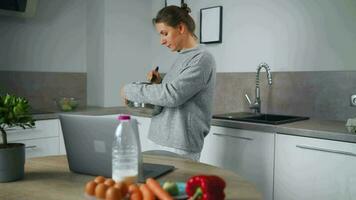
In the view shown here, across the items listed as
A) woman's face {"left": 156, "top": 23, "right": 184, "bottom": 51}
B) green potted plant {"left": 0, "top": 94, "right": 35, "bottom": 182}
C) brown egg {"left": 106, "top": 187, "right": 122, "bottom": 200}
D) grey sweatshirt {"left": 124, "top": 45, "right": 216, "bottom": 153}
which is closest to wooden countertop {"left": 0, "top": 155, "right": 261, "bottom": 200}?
green potted plant {"left": 0, "top": 94, "right": 35, "bottom": 182}

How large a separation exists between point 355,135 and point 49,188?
1.49m

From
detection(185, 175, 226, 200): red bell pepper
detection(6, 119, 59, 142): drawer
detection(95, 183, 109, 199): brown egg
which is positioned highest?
detection(185, 175, 226, 200): red bell pepper

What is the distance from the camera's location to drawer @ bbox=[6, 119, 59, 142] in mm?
2586

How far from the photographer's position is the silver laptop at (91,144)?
1170mm

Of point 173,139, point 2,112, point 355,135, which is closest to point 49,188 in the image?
point 2,112

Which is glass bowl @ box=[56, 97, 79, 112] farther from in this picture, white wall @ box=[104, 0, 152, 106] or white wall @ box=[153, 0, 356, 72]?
white wall @ box=[153, 0, 356, 72]

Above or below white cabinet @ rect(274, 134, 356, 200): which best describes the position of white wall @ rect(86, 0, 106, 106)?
above

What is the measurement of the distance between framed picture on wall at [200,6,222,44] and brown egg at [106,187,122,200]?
240 centimetres

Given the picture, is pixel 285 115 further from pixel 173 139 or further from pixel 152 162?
pixel 152 162

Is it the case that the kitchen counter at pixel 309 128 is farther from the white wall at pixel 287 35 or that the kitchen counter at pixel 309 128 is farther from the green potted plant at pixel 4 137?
the green potted plant at pixel 4 137

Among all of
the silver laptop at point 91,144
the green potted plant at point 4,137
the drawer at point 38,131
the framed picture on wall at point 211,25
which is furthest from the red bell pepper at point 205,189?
the framed picture on wall at point 211,25

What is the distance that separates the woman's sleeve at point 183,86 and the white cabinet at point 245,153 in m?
0.61

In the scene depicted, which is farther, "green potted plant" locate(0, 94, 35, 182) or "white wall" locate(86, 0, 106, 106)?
"white wall" locate(86, 0, 106, 106)

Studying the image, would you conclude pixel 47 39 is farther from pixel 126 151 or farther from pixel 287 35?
pixel 126 151
